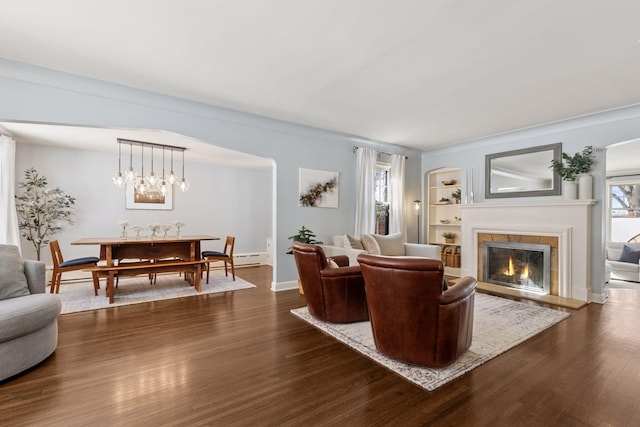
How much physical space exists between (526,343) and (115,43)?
4.89 m

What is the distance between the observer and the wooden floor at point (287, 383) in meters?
1.80

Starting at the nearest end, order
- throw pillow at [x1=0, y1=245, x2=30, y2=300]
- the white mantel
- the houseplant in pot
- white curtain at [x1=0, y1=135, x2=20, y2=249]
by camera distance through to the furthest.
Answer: throw pillow at [x1=0, y1=245, x2=30, y2=300]
the white mantel
white curtain at [x1=0, y1=135, x2=20, y2=249]
the houseplant in pot

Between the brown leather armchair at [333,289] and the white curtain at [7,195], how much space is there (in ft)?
16.5

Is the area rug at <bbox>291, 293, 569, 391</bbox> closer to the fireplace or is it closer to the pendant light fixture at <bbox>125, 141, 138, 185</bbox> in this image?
the fireplace

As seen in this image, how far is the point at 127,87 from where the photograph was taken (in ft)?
12.0

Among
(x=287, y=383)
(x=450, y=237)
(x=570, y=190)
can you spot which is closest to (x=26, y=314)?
(x=287, y=383)

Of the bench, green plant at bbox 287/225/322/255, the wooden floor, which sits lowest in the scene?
the wooden floor

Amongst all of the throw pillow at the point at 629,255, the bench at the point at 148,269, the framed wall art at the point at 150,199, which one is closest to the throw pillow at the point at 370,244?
the bench at the point at 148,269

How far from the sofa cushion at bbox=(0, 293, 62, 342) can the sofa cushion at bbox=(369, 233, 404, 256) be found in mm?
4390

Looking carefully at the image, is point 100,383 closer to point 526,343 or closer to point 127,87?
point 127,87

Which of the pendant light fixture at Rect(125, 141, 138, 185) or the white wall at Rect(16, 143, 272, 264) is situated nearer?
the pendant light fixture at Rect(125, 141, 138, 185)

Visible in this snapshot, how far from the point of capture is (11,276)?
2.60 meters

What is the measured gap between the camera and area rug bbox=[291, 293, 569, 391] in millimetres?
2297

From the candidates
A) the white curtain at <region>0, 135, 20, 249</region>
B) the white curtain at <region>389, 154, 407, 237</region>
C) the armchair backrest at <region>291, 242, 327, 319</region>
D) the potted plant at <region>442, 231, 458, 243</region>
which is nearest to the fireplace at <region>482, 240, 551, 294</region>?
the potted plant at <region>442, 231, 458, 243</region>
